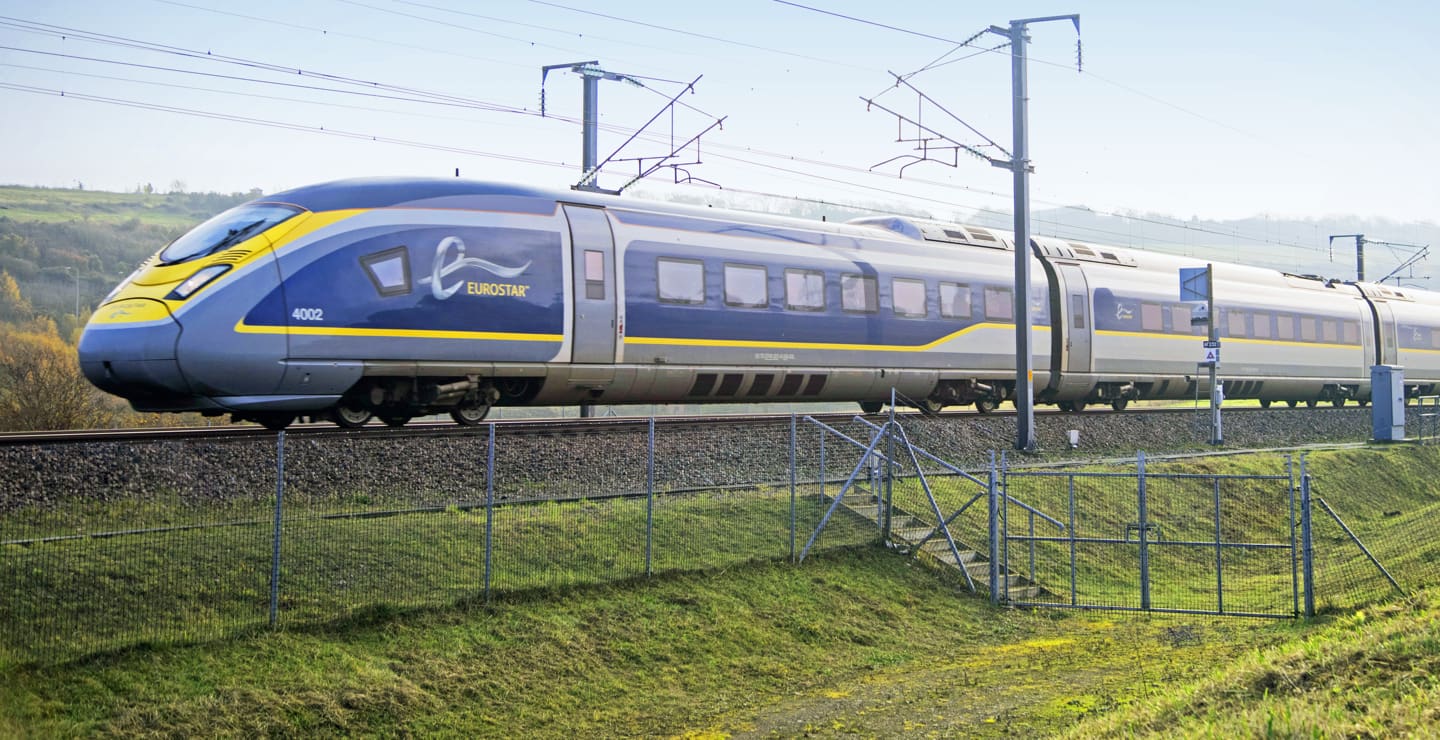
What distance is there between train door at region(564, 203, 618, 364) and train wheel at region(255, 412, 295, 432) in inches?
164

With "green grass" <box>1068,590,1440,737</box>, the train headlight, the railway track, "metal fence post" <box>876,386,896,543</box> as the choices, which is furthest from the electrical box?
the train headlight

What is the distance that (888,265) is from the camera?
2530 cm

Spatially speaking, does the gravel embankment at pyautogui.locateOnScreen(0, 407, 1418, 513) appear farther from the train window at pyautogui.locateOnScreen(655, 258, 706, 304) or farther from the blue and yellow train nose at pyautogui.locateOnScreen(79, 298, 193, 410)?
the train window at pyautogui.locateOnScreen(655, 258, 706, 304)

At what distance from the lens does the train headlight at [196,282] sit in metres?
15.5

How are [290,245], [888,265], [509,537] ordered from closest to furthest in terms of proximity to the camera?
[509,537] < [290,245] < [888,265]

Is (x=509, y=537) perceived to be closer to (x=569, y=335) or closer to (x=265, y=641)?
(x=265, y=641)

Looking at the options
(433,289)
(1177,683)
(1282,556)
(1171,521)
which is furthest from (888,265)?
(1177,683)

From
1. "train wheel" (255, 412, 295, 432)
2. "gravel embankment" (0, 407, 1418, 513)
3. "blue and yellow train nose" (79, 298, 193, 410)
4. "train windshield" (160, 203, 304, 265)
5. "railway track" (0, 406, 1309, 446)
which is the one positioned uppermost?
"train windshield" (160, 203, 304, 265)

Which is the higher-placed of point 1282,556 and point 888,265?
point 888,265

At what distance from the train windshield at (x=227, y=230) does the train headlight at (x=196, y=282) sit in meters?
0.38

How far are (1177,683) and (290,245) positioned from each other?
1141cm

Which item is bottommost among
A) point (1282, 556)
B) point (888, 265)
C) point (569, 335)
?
point (1282, 556)

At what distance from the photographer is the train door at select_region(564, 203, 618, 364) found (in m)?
19.5

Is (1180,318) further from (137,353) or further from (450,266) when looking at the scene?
(137,353)
